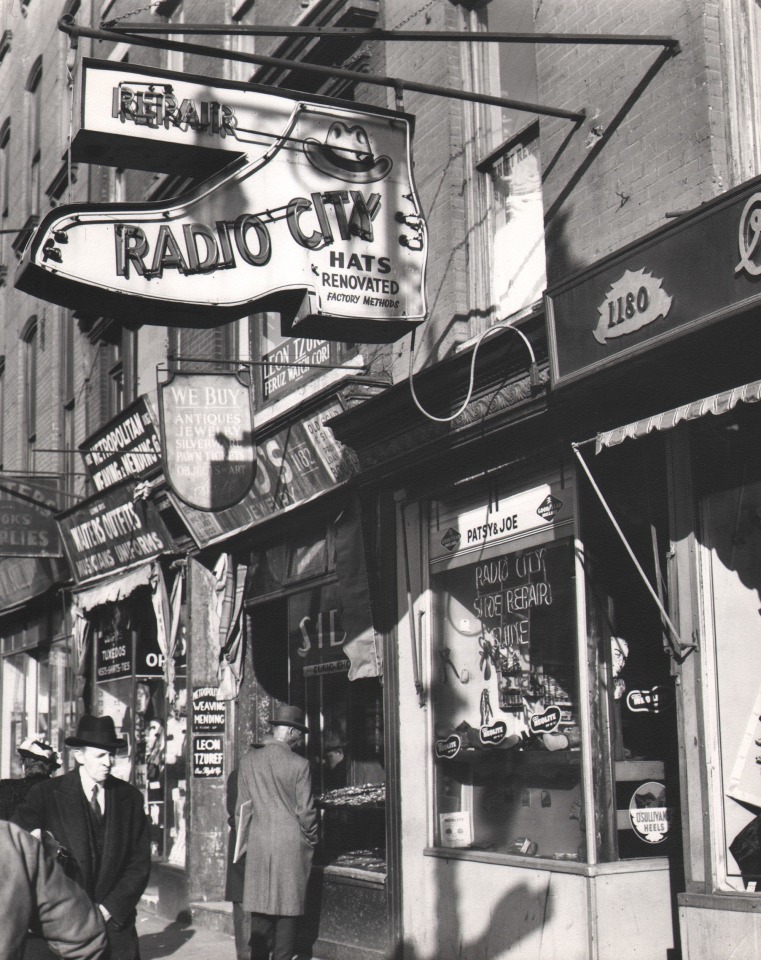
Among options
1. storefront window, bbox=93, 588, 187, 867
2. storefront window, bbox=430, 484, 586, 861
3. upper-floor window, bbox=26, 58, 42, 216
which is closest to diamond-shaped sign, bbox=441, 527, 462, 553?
storefront window, bbox=430, 484, 586, 861

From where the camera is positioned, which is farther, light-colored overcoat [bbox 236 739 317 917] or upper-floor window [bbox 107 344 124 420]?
upper-floor window [bbox 107 344 124 420]

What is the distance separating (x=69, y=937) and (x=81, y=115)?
5.14 metres

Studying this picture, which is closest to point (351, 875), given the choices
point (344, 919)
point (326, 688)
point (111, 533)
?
point (344, 919)

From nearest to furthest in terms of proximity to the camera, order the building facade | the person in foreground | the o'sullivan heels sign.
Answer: the person in foreground
the building facade
the o'sullivan heels sign

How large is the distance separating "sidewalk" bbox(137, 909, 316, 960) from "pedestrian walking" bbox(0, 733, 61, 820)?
7.16 feet

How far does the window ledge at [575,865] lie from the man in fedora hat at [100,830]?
101 inches

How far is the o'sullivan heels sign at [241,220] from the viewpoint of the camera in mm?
7578

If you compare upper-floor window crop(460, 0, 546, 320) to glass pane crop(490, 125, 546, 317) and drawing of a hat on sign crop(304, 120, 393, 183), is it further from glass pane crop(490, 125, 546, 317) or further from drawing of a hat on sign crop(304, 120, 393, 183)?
drawing of a hat on sign crop(304, 120, 393, 183)

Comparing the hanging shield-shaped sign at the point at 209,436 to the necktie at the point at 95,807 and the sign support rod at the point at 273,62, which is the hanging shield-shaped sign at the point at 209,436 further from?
the necktie at the point at 95,807

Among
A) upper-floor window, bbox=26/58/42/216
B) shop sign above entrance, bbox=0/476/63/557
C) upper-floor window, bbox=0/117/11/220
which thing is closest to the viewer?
shop sign above entrance, bbox=0/476/63/557

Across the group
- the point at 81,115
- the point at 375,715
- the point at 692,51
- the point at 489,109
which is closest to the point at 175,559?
the point at 375,715

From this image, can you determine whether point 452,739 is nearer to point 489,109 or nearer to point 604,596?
point 604,596

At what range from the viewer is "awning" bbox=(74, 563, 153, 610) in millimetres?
14859

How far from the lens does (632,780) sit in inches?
313
